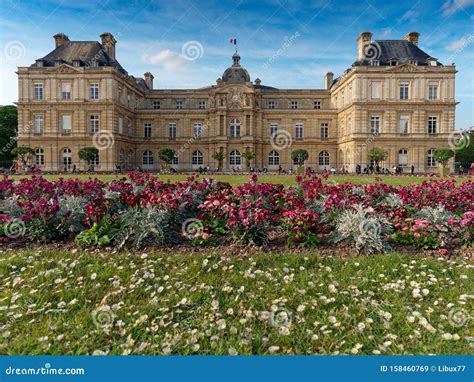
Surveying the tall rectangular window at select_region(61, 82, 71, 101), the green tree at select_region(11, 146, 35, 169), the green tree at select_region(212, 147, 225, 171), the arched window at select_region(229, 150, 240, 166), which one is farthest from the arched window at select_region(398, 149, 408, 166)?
the green tree at select_region(11, 146, 35, 169)

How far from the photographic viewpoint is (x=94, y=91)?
3944 centimetres

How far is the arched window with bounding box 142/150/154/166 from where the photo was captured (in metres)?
47.4

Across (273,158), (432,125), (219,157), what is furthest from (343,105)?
(219,157)

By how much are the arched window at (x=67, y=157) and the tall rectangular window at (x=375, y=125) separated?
38789 mm

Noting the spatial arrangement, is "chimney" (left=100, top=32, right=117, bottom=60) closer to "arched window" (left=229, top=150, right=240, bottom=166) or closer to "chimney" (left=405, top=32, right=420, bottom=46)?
"arched window" (left=229, top=150, right=240, bottom=166)

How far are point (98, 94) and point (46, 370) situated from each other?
42030mm

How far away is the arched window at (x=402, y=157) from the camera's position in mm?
40312

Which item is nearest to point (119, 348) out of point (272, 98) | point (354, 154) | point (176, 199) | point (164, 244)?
point (164, 244)

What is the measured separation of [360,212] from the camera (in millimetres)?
5820

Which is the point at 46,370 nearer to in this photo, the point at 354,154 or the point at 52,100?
the point at 354,154

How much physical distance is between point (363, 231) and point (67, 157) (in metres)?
42.7

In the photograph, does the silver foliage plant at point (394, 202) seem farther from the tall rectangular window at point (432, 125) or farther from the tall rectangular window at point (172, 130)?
the tall rectangular window at point (172, 130)

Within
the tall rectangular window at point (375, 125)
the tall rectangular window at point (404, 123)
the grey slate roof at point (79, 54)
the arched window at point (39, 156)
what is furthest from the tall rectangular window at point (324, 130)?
the arched window at point (39, 156)

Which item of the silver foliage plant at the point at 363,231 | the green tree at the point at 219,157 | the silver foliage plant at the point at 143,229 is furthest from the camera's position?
the green tree at the point at 219,157
